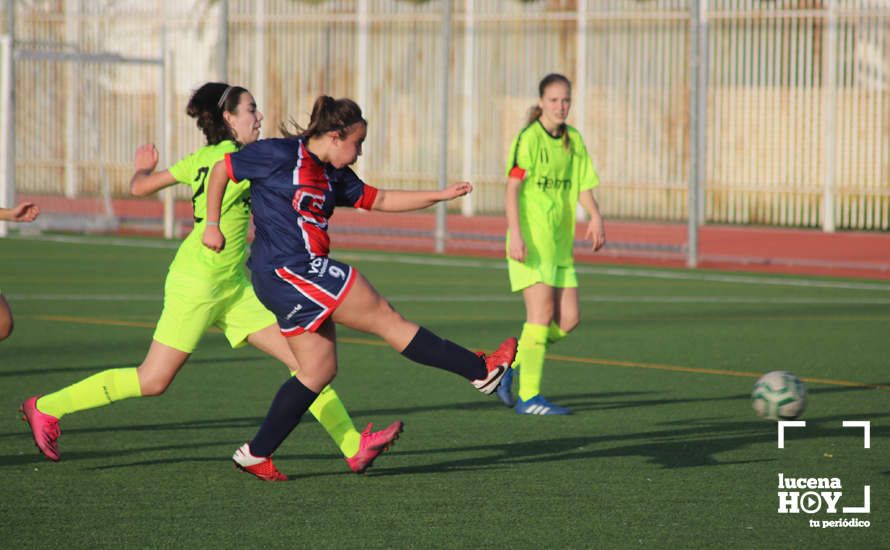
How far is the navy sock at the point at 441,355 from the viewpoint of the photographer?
680 cm

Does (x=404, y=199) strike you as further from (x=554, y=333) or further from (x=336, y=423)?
(x=554, y=333)

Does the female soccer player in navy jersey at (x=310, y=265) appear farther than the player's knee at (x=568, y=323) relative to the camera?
No

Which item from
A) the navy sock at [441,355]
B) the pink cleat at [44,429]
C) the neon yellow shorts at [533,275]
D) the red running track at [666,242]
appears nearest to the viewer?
the navy sock at [441,355]

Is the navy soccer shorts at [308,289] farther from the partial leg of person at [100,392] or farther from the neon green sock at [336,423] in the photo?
the partial leg of person at [100,392]

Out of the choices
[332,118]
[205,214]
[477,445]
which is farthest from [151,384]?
[477,445]

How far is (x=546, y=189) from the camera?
955cm

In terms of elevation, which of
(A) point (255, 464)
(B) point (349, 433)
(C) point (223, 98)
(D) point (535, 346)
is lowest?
(A) point (255, 464)

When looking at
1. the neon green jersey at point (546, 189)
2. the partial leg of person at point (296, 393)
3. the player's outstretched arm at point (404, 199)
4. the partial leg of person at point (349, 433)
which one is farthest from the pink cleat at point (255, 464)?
the neon green jersey at point (546, 189)

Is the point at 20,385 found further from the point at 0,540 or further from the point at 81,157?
the point at 81,157

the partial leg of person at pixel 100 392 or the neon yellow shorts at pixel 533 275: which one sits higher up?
the neon yellow shorts at pixel 533 275

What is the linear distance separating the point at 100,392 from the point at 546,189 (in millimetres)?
3360

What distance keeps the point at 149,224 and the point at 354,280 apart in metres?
19.4

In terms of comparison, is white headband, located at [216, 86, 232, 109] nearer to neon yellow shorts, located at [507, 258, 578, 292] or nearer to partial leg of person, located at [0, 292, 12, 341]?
partial leg of person, located at [0, 292, 12, 341]

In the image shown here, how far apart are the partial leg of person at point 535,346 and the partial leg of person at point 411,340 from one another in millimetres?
2325
